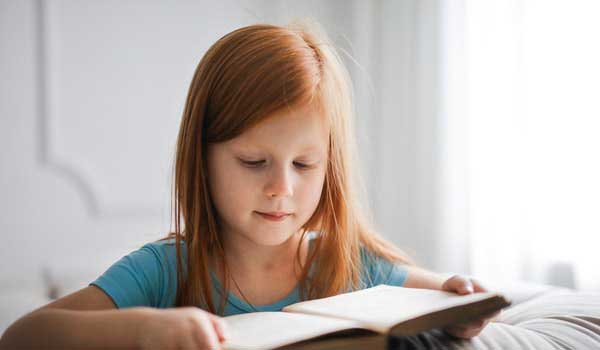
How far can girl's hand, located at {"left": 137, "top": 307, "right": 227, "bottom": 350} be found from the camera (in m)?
0.49

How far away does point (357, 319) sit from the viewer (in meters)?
0.55

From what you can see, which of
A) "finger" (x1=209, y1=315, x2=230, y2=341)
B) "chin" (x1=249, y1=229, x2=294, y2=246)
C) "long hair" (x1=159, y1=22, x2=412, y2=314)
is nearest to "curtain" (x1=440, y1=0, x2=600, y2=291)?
"long hair" (x1=159, y1=22, x2=412, y2=314)

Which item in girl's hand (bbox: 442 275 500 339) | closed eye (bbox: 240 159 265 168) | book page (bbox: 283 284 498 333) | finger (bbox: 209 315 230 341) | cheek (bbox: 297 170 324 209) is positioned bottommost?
girl's hand (bbox: 442 275 500 339)

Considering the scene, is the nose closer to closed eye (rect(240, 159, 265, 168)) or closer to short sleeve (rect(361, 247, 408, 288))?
closed eye (rect(240, 159, 265, 168))

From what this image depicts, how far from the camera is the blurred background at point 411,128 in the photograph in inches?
57.9

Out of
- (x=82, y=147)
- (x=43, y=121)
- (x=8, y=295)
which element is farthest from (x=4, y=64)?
(x=8, y=295)

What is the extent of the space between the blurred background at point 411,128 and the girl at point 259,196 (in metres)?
0.50

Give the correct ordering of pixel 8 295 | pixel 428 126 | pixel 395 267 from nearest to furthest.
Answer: pixel 395 267, pixel 8 295, pixel 428 126

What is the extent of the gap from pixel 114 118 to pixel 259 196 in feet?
3.33

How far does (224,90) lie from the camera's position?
78 centimetres

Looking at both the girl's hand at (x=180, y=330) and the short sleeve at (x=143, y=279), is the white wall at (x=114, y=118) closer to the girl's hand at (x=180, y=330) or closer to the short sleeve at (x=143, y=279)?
the short sleeve at (x=143, y=279)

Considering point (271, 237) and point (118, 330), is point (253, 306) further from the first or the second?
point (118, 330)

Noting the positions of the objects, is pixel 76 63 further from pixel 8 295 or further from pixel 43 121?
pixel 8 295

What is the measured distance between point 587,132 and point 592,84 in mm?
112
